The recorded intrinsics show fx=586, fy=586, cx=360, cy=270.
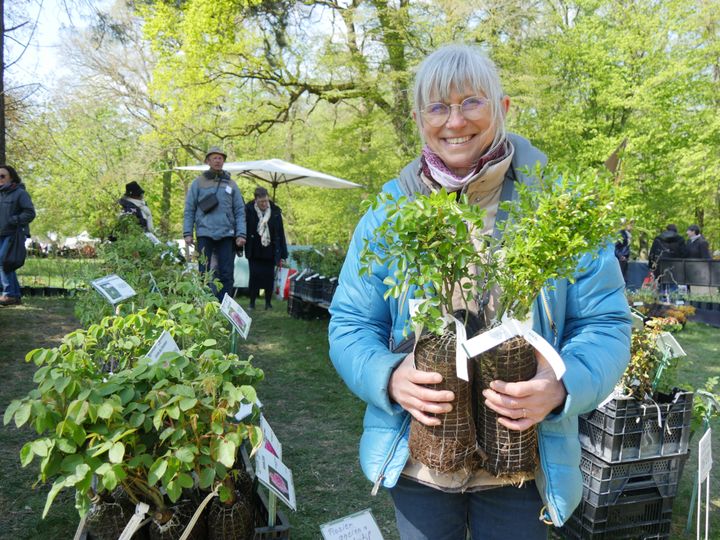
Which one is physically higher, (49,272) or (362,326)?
(362,326)

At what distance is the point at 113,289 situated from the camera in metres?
3.16

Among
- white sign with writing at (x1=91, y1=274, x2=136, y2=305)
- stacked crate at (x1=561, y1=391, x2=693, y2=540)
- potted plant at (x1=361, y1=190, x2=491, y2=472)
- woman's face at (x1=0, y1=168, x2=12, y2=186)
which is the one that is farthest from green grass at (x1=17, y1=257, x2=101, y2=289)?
potted plant at (x1=361, y1=190, x2=491, y2=472)

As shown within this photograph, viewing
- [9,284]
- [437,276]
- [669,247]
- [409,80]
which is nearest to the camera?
[437,276]

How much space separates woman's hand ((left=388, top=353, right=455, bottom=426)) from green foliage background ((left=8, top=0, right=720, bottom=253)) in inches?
384

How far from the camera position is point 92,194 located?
21094mm

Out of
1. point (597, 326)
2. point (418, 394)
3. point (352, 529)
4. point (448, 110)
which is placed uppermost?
point (448, 110)

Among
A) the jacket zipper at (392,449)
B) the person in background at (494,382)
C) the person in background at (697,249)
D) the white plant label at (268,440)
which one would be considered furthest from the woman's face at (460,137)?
the person in background at (697,249)

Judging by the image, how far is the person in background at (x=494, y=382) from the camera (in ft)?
4.14

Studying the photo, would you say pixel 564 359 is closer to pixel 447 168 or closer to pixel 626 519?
pixel 447 168

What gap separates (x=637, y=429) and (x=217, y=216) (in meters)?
5.20

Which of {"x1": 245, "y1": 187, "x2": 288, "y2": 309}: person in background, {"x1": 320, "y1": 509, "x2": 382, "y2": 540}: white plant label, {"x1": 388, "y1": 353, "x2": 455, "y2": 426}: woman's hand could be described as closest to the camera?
{"x1": 388, "y1": 353, "x2": 455, "y2": 426}: woman's hand

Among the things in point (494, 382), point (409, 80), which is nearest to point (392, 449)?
point (494, 382)

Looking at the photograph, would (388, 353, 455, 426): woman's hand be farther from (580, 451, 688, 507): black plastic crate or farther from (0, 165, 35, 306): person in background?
(0, 165, 35, 306): person in background

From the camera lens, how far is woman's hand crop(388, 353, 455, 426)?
48.3 inches
